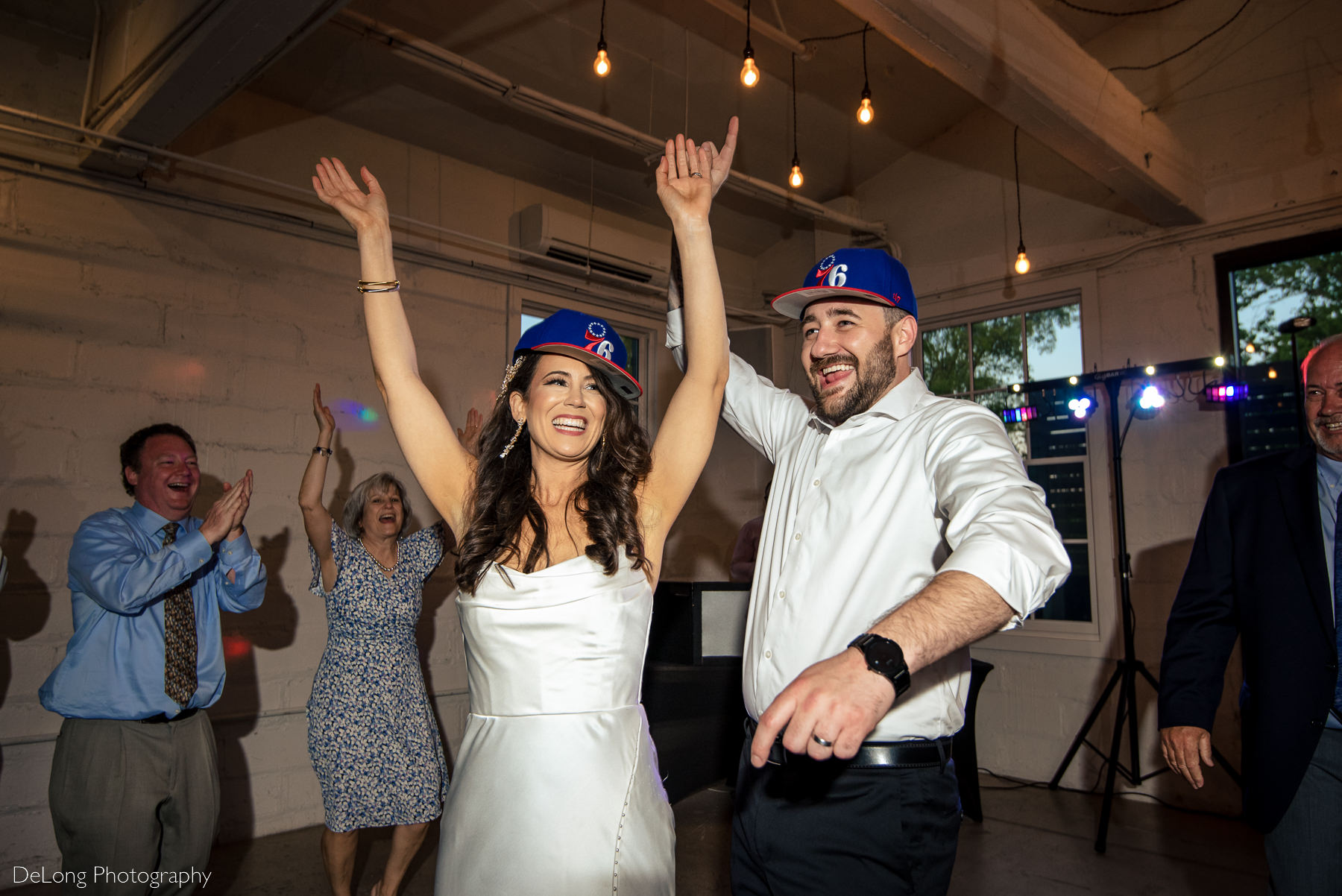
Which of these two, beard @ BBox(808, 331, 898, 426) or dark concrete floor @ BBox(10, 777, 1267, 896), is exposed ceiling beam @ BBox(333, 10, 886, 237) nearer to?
beard @ BBox(808, 331, 898, 426)

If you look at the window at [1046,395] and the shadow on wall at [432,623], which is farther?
the window at [1046,395]

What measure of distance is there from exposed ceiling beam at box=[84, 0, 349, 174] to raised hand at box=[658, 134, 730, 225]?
6.61ft

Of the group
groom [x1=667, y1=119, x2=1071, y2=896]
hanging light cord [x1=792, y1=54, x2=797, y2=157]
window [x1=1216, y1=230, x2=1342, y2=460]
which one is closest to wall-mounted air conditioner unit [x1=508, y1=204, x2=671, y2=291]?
hanging light cord [x1=792, y1=54, x2=797, y2=157]

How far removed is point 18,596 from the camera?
3809 mm

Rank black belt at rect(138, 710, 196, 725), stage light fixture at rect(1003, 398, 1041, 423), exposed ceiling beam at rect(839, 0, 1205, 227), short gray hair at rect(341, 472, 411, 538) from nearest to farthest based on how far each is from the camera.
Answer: black belt at rect(138, 710, 196, 725)
exposed ceiling beam at rect(839, 0, 1205, 227)
short gray hair at rect(341, 472, 411, 538)
stage light fixture at rect(1003, 398, 1041, 423)

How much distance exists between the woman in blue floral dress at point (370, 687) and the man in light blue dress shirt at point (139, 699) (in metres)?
0.42

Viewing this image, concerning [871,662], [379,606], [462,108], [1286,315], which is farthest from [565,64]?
[871,662]

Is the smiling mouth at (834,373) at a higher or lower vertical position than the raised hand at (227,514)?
higher

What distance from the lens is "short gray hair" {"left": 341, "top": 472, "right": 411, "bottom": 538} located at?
3.71 m

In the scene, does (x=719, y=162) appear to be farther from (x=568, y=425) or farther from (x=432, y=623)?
(x=432, y=623)

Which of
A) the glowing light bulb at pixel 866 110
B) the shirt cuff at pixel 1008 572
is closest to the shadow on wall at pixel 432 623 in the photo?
the glowing light bulb at pixel 866 110

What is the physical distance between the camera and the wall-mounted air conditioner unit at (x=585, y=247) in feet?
18.7

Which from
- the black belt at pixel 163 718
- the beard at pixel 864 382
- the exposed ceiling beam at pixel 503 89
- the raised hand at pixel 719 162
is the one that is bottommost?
the black belt at pixel 163 718

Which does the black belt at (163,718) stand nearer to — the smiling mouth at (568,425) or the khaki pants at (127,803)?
the khaki pants at (127,803)
